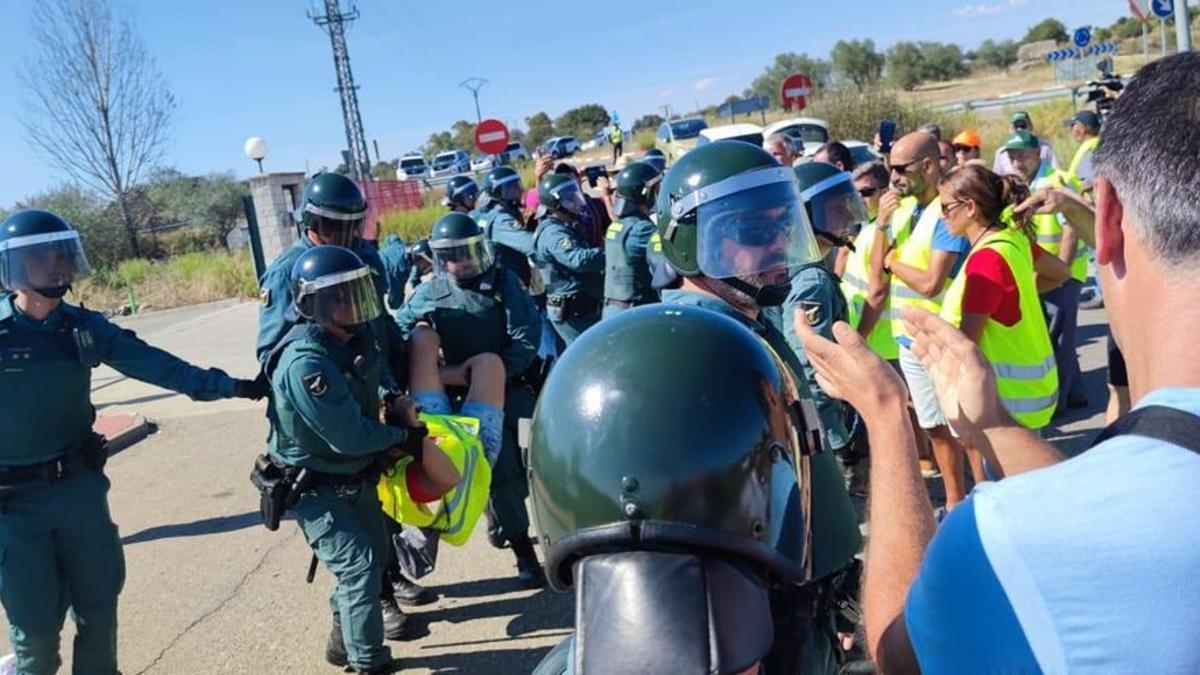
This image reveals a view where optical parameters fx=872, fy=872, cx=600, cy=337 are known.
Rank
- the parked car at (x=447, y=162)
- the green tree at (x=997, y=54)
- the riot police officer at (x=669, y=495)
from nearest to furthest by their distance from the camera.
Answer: the riot police officer at (x=669, y=495) < the parked car at (x=447, y=162) < the green tree at (x=997, y=54)

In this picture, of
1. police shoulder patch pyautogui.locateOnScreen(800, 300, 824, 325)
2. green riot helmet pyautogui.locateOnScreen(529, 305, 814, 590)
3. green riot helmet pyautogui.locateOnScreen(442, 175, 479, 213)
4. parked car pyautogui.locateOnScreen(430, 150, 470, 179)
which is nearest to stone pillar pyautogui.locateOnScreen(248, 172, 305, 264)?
green riot helmet pyautogui.locateOnScreen(442, 175, 479, 213)

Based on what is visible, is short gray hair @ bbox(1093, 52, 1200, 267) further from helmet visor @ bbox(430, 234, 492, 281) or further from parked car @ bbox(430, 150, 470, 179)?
parked car @ bbox(430, 150, 470, 179)

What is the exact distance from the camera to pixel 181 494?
6.78 meters

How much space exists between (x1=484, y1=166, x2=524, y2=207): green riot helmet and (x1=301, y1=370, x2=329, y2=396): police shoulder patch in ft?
14.7

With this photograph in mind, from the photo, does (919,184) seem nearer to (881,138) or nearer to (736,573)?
(736,573)

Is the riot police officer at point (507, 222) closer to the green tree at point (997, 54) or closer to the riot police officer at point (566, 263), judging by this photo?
the riot police officer at point (566, 263)

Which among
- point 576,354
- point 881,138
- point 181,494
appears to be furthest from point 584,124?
point 576,354

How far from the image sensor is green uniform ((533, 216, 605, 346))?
20.3 feet

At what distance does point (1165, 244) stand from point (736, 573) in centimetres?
64

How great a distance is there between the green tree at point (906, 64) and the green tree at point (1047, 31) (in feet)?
45.4

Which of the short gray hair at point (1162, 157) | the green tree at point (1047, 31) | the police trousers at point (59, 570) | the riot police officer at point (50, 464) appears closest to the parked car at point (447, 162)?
the riot police officer at point (50, 464)

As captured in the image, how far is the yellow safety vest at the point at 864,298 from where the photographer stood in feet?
17.2

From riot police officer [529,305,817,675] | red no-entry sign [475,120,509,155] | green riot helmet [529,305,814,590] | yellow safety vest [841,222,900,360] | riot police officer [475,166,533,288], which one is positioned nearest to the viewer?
riot police officer [529,305,817,675]

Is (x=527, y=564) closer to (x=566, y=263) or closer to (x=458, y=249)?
(x=458, y=249)
